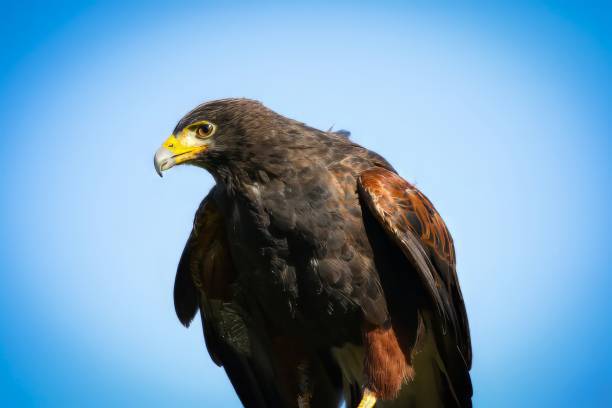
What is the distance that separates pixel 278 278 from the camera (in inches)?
224

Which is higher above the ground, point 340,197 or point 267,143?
point 267,143

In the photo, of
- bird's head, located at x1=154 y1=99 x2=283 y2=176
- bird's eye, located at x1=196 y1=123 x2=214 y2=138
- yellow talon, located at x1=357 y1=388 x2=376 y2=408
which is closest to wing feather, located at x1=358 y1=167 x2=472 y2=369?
yellow talon, located at x1=357 y1=388 x2=376 y2=408

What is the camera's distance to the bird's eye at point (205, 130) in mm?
5828

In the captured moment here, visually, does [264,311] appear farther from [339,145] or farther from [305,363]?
[339,145]

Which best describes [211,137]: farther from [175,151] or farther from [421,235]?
[421,235]

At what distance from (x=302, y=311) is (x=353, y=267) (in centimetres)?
50

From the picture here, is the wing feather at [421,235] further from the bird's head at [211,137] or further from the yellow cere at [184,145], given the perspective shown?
the yellow cere at [184,145]

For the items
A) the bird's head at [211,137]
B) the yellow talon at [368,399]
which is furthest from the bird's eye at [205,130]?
the yellow talon at [368,399]

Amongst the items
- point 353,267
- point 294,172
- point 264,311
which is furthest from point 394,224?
point 264,311

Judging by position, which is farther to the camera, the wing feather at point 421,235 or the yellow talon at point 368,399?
the yellow talon at point 368,399

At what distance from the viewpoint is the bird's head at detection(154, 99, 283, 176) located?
5.77 metres

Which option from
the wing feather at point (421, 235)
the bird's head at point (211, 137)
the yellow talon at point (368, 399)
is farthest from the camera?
the bird's head at point (211, 137)

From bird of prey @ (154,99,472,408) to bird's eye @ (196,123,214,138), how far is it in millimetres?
10

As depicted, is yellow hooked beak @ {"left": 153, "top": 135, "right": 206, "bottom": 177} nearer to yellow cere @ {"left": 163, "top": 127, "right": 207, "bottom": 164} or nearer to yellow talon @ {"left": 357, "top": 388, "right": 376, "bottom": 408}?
yellow cere @ {"left": 163, "top": 127, "right": 207, "bottom": 164}
